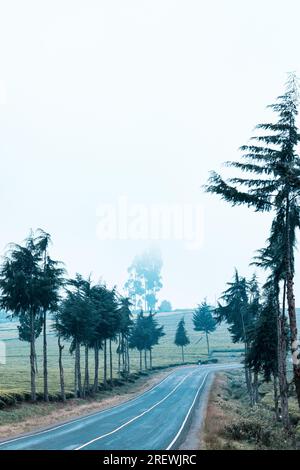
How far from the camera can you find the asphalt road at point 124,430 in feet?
65.9

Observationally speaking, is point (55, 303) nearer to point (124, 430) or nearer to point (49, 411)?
point (49, 411)

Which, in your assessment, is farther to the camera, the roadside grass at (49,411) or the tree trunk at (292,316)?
the roadside grass at (49,411)

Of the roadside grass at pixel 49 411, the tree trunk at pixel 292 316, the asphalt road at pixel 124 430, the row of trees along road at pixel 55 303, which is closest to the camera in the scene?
the tree trunk at pixel 292 316

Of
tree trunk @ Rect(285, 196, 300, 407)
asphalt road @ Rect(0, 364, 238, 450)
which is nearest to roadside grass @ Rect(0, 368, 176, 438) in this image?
asphalt road @ Rect(0, 364, 238, 450)

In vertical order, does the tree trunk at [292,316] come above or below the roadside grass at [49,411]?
above

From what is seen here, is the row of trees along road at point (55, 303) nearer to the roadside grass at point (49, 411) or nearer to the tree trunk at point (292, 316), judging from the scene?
the roadside grass at point (49, 411)

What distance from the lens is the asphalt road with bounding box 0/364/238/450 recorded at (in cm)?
2009

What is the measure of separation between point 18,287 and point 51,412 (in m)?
10.1

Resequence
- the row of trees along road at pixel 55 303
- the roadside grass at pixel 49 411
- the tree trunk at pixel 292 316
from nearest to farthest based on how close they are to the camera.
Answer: the tree trunk at pixel 292 316, the roadside grass at pixel 49 411, the row of trees along road at pixel 55 303

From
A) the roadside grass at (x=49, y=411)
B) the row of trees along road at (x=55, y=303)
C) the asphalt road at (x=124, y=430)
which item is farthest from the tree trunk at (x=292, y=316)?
the row of trees along road at (x=55, y=303)

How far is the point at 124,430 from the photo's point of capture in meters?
25.2

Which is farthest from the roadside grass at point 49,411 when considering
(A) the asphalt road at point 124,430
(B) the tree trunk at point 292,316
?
(B) the tree trunk at point 292,316

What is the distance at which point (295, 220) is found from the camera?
20.1 meters

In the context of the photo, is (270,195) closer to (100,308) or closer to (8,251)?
(8,251)
